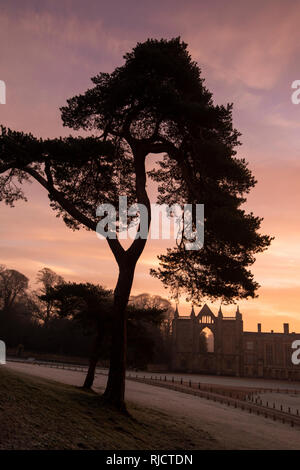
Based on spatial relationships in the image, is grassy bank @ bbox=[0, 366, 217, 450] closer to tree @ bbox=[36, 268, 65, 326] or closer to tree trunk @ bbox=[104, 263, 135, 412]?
tree trunk @ bbox=[104, 263, 135, 412]

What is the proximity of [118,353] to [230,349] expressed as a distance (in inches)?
2675

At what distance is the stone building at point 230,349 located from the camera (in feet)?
245

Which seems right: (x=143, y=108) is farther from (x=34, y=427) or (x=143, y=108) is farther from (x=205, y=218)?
(x=34, y=427)

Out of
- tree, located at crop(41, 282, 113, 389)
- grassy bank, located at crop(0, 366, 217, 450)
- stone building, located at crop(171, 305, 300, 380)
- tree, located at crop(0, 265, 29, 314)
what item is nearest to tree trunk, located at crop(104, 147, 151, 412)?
grassy bank, located at crop(0, 366, 217, 450)

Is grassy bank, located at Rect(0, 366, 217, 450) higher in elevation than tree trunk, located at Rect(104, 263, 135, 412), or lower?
lower

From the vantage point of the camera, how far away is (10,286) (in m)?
59.9

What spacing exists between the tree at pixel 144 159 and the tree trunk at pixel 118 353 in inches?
1.2

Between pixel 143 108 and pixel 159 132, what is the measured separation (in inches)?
58.9

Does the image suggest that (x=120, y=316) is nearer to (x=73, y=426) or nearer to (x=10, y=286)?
(x=73, y=426)

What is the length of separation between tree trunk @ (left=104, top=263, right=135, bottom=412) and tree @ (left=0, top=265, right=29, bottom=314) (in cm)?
4937

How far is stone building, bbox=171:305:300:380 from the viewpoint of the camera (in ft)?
245

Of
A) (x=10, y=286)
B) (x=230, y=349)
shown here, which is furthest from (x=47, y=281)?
(x=230, y=349)

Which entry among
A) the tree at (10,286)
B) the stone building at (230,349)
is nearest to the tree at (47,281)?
the tree at (10,286)

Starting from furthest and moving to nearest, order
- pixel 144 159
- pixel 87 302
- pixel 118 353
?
pixel 87 302 < pixel 144 159 < pixel 118 353
